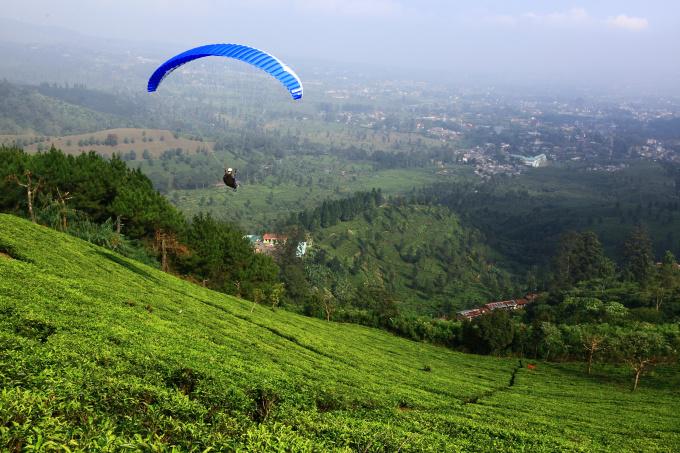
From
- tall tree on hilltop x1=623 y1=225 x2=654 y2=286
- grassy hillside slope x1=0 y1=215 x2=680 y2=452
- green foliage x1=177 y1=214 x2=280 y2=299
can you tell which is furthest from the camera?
tall tree on hilltop x1=623 y1=225 x2=654 y2=286

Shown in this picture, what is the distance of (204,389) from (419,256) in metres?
133

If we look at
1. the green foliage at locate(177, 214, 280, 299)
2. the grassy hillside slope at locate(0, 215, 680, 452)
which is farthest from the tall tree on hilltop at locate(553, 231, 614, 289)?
the grassy hillside slope at locate(0, 215, 680, 452)

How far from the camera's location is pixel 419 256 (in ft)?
466

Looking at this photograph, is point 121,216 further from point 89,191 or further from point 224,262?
point 224,262

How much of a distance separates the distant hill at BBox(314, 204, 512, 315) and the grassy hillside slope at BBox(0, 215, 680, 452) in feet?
256

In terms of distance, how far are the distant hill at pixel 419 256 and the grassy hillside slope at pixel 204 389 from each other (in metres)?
78.0

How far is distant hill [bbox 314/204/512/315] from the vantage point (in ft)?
396

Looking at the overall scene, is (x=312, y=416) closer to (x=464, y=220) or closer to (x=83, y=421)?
(x=83, y=421)

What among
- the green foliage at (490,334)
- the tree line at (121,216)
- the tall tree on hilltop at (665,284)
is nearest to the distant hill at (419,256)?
the tall tree on hilltop at (665,284)

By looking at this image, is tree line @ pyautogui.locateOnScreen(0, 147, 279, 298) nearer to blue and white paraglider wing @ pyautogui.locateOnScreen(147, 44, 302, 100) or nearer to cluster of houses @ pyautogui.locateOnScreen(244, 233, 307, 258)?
blue and white paraglider wing @ pyautogui.locateOnScreen(147, 44, 302, 100)

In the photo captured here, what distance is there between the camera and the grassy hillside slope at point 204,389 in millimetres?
8148

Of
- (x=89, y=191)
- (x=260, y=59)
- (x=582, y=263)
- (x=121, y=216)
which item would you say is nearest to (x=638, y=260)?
(x=582, y=263)

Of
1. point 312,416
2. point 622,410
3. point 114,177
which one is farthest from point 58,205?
point 622,410

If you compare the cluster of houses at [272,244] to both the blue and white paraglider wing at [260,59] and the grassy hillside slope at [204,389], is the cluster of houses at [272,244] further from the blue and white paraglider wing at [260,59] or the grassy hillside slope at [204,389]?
the blue and white paraglider wing at [260,59]
